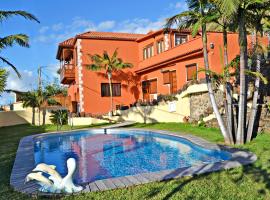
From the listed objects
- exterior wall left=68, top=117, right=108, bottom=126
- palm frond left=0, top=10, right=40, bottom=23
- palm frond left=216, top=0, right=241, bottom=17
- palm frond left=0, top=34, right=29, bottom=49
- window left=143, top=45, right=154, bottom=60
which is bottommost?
exterior wall left=68, top=117, right=108, bottom=126

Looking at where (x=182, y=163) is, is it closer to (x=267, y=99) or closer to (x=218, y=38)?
(x=267, y=99)

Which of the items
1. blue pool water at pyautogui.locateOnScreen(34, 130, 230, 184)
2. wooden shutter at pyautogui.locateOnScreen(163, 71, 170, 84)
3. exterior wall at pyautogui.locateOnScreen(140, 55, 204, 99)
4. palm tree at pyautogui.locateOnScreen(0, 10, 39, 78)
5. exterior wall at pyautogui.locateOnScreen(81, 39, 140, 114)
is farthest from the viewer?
exterior wall at pyautogui.locateOnScreen(81, 39, 140, 114)

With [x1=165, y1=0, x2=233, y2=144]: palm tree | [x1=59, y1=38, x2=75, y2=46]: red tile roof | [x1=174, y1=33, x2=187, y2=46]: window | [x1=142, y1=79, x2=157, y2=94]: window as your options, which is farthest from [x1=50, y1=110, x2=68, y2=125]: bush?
[x1=165, y1=0, x2=233, y2=144]: palm tree

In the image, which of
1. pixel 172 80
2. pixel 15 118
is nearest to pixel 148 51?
pixel 172 80

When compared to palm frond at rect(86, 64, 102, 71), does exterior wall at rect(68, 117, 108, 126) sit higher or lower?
lower

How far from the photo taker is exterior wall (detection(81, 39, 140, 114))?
2773 cm

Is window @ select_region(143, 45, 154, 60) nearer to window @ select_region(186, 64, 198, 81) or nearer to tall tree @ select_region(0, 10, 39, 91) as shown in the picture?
window @ select_region(186, 64, 198, 81)

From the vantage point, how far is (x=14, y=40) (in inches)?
587

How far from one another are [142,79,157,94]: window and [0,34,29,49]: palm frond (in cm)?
1424

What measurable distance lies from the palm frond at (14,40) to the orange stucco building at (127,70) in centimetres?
1192

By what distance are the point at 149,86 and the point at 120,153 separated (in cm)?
1589

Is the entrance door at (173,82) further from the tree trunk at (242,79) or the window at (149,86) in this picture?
the tree trunk at (242,79)

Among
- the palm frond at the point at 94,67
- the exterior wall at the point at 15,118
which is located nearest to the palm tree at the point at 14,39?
the palm frond at the point at 94,67

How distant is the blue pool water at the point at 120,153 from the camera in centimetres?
969
